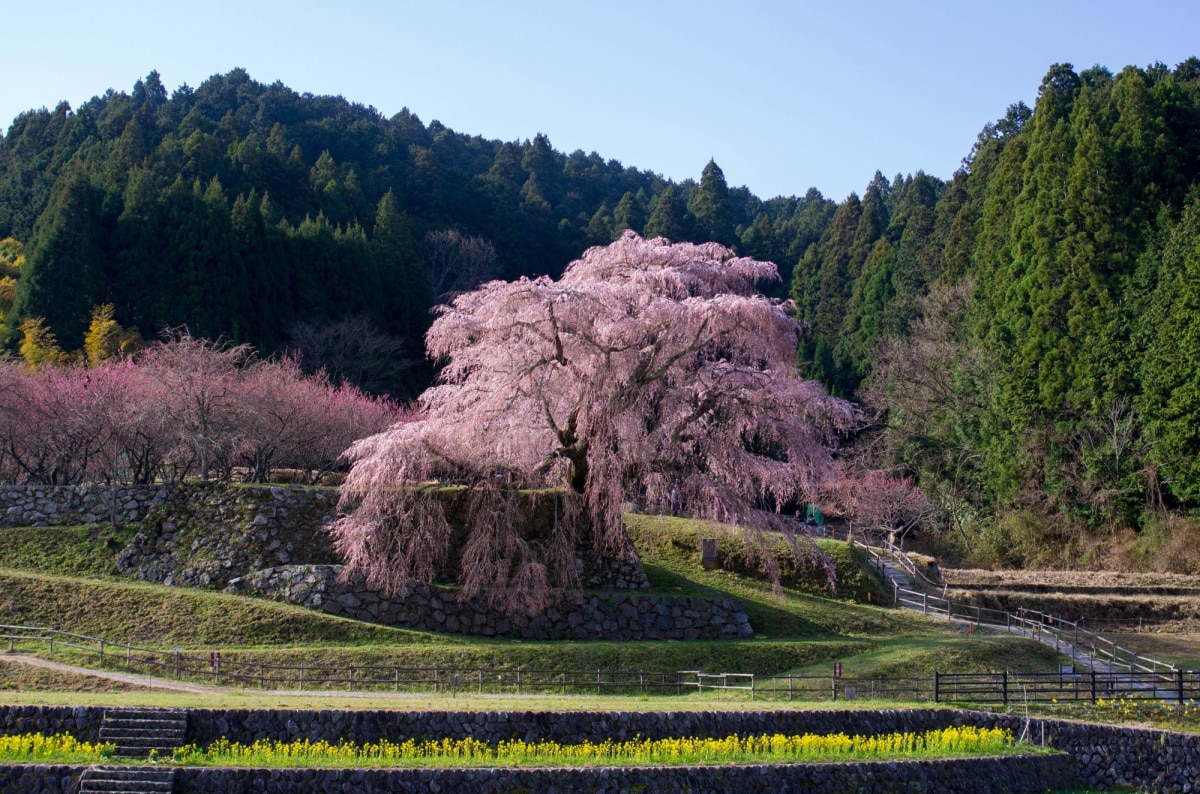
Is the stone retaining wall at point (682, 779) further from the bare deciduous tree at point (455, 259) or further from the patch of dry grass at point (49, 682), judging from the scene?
the bare deciduous tree at point (455, 259)

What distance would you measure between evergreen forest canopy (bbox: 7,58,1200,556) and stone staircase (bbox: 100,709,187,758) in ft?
116

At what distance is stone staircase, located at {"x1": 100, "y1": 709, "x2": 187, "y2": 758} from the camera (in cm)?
1534

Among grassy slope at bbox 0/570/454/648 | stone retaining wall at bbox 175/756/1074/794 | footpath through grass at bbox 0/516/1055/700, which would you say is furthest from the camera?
grassy slope at bbox 0/570/454/648

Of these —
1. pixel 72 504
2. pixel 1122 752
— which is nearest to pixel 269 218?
pixel 72 504

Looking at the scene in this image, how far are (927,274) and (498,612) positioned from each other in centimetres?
4420

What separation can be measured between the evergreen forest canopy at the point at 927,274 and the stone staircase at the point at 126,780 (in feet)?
120

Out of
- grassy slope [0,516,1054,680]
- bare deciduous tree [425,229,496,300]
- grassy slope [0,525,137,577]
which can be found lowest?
grassy slope [0,516,1054,680]

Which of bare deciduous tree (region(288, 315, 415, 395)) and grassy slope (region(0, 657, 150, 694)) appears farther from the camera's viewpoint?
bare deciduous tree (region(288, 315, 415, 395))

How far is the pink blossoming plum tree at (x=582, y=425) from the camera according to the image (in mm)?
25250

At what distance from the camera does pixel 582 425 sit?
86.8 feet

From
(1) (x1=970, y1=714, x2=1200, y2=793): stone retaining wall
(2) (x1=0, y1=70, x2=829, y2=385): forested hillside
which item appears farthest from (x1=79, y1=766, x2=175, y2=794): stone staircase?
(2) (x1=0, y1=70, x2=829, y2=385): forested hillside

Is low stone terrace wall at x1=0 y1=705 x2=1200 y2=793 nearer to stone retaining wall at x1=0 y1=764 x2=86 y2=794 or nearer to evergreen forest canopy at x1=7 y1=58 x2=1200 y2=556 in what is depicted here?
stone retaining wall at x1=0 y1=764 x2=86 y2=794

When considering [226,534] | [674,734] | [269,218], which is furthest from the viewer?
[269,218]

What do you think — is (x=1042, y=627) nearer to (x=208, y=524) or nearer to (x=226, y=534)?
(x=226, y=534)
